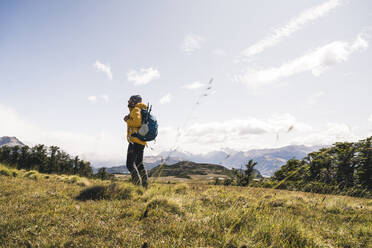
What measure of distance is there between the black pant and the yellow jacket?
21cm

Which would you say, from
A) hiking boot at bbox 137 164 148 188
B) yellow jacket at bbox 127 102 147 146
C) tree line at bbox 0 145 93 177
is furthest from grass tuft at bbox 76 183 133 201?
tree line at bbox 0 145 93 177

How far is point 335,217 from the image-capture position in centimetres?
446

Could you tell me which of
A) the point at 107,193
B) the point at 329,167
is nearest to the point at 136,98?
the point at 107,193

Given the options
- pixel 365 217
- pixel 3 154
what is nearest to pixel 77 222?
pixel 365 217

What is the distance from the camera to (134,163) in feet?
20.1

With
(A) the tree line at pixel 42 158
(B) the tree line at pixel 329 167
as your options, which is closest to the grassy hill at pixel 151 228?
(B) the tree line at pixel 329 167

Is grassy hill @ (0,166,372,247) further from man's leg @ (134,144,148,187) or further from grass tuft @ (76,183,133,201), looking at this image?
man's leg @ (134,144,148,187)

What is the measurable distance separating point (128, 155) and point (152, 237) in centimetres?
400

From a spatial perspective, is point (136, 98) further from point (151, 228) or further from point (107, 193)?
point (151, 228)

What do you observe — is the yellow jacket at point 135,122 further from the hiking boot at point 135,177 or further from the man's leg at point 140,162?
the hiking boot at point 135,177

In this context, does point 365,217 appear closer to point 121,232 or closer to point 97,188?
point 121,232

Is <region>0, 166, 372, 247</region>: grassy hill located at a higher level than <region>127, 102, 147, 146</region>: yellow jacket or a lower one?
lower

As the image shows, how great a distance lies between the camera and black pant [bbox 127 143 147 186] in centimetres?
612

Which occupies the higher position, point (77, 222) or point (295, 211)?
point (77, 222)
